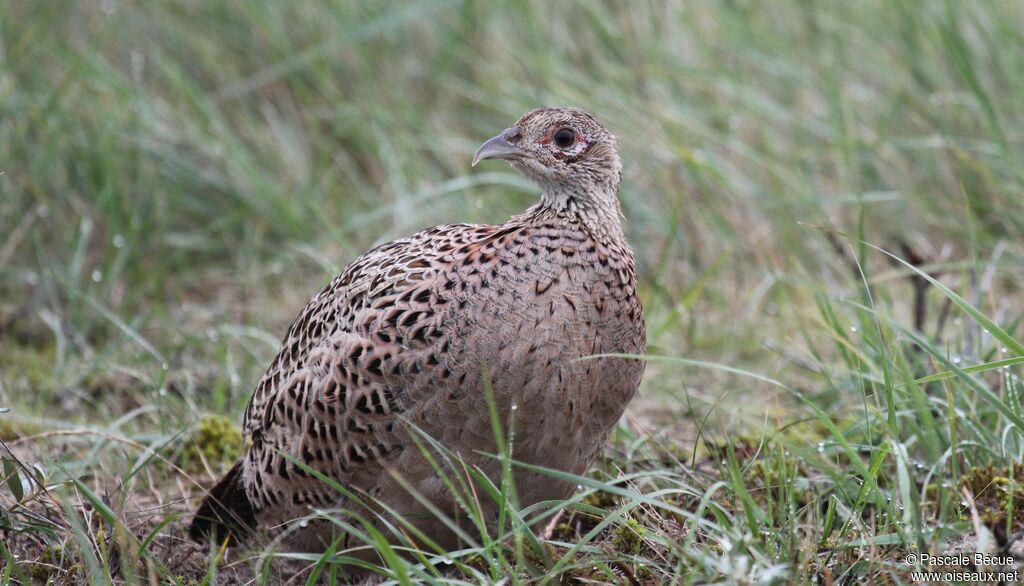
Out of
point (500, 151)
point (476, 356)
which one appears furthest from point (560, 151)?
point (476, 356)

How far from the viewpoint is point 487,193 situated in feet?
19.6

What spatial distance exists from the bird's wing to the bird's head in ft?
0.70

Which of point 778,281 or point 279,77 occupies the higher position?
point 279,77

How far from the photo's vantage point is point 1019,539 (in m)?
2.88

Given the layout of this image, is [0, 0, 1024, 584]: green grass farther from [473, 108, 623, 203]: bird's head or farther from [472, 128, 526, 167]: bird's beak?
[472, 128, 526, 167]: bird's beak

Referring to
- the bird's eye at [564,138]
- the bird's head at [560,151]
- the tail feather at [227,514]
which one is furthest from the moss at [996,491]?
the tail feather at [227,514]

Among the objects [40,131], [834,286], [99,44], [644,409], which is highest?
[99,44]

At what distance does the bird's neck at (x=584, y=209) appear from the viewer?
3.29 metres

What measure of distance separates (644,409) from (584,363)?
160 cm

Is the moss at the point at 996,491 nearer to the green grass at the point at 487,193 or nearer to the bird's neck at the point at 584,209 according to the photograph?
the green grass at the point at 487,193

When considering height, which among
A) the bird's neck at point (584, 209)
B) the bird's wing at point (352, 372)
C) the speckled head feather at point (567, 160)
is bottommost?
the bird's wing at point (352, 372)

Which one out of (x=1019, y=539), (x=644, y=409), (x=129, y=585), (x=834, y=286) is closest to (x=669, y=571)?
(x=1019, y=539)

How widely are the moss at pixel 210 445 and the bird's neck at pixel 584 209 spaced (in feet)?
4.67

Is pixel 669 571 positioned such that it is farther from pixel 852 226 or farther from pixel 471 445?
pixel 852 226
